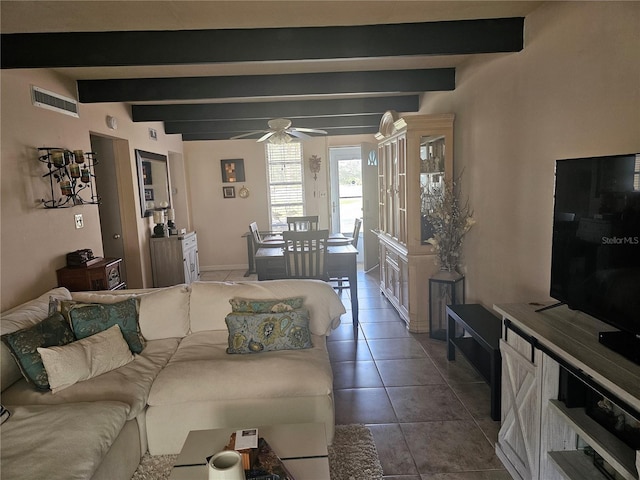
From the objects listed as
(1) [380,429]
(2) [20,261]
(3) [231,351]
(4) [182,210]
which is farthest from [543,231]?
(4) [182,210]

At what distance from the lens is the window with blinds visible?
7723 millimetres

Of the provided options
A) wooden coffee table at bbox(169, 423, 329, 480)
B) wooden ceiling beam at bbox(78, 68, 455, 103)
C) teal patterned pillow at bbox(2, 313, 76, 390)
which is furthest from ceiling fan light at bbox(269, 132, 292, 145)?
wooden coffee table at bbox(169, 423, 329, 480)

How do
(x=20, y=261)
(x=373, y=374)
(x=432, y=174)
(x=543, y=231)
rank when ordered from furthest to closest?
(x=432, y=174) < (x=373, y=374) < (x=20, y=261) < (x=543, y=231)

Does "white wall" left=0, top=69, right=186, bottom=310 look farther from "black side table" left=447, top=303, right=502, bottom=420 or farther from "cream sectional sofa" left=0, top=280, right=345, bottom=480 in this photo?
"black side table" left=447, top=303, right=502, bottom=420

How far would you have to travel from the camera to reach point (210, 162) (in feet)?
25.1

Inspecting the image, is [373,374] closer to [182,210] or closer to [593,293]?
[593,293]

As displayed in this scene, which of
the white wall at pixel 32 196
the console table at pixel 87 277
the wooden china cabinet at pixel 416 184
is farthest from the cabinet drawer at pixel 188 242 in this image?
the wooden china cabinet at pixel 416 184

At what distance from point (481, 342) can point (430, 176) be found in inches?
78.2

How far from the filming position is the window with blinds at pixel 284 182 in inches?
304

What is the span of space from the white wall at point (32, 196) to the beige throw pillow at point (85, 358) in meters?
0.89

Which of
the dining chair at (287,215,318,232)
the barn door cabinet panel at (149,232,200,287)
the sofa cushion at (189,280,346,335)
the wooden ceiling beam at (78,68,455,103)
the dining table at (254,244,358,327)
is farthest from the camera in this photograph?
the dining chair at (287,215,318,232)

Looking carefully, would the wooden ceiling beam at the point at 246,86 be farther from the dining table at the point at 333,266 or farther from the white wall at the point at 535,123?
the dining table at the point at 333,266

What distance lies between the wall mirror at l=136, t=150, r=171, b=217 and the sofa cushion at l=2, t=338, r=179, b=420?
3.38 metres

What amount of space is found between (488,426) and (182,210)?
6.21 meters
